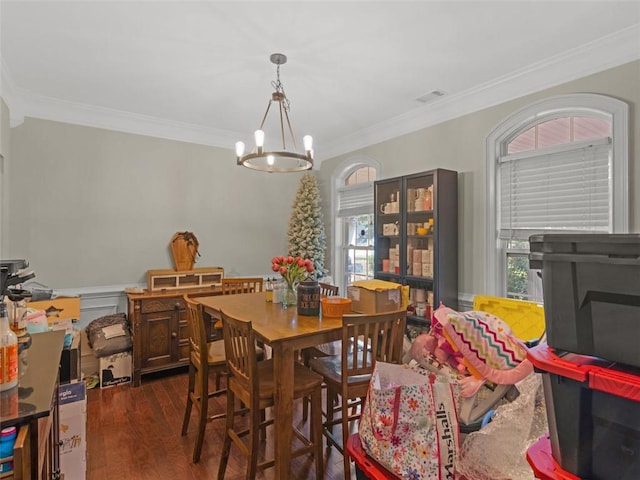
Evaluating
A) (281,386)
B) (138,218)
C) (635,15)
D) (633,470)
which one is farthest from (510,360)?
(138,218)

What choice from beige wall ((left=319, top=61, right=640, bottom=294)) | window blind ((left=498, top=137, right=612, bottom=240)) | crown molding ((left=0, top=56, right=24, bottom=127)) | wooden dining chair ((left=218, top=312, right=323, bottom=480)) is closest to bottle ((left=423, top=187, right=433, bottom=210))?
beige wall ((left=319, top=61, right=640, bottom=294))

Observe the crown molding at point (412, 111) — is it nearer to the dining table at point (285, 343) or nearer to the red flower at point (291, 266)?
the red flower at point (291, 266)

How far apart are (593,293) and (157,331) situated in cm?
379

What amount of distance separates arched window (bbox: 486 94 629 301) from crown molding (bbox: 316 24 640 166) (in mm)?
186

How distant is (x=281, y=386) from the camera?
75.1 inches

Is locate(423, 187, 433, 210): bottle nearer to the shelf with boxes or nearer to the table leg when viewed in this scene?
the shelf with boxes

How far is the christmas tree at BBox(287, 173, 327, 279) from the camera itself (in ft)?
15.7

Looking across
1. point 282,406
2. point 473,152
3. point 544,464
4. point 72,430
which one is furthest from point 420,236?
point 72,430

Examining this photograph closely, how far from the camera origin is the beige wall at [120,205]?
3553 mm

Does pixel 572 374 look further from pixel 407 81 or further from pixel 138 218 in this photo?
pixel 138 218

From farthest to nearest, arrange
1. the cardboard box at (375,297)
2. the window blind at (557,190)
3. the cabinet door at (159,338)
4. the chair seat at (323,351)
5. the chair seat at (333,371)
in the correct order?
the cabinet door at (159,338), the chair seat at (323,351), the window blind at (557,190), the cardboard box at (375,297), the chair seat at (333,371)

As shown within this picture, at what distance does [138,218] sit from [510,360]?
3.97m

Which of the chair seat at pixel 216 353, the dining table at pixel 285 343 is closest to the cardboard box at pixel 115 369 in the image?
the chair seat at pixel 216 353

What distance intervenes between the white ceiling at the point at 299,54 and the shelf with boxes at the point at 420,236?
758mm
